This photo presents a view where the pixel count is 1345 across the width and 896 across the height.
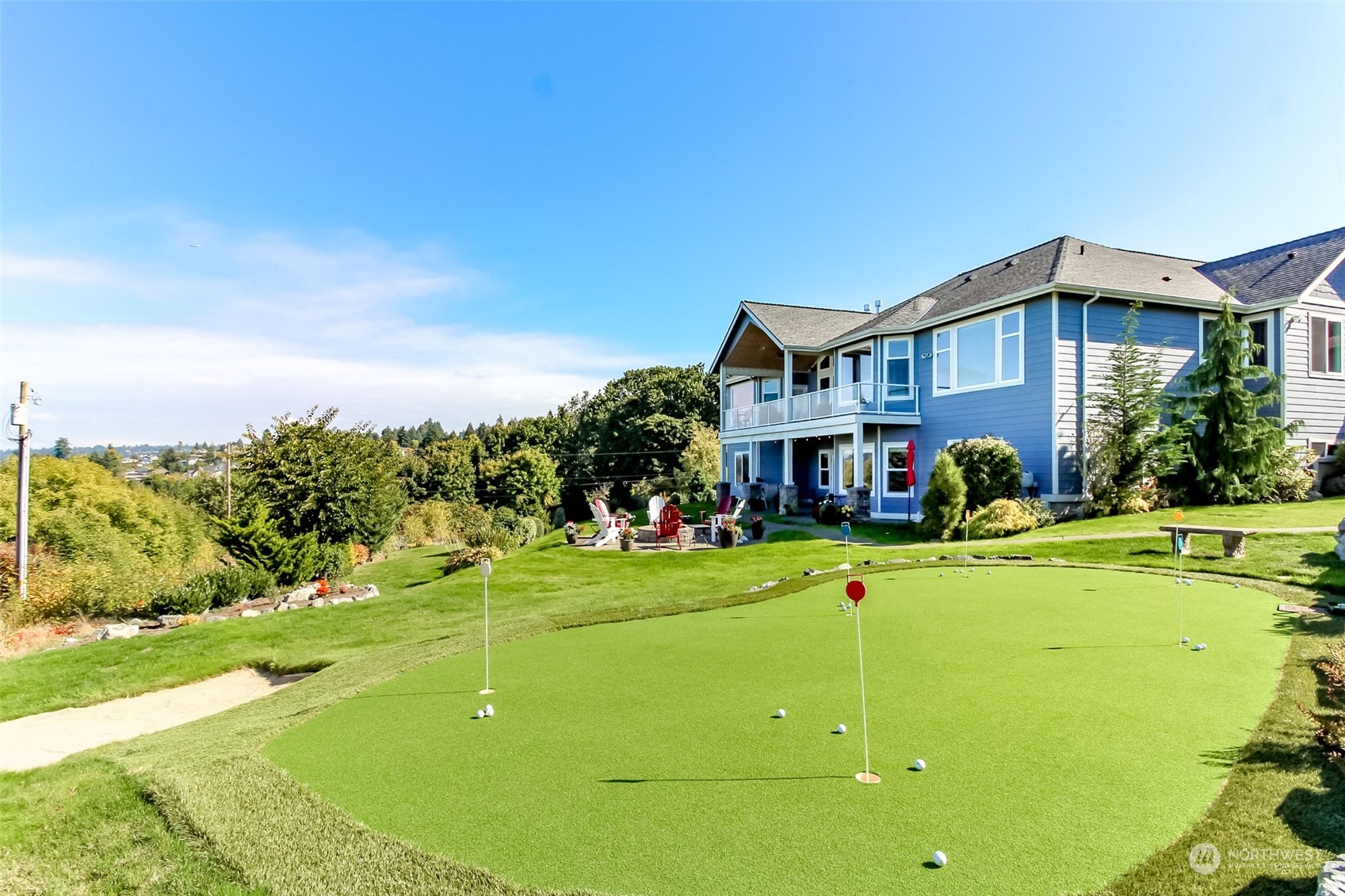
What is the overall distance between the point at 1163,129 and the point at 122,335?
20.3m

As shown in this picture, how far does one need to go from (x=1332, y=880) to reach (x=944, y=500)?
1504 centimetres

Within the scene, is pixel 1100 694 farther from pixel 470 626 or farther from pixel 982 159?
pixel 982 159

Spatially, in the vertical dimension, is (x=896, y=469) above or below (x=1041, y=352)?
below

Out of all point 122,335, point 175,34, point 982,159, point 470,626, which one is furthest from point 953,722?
point 982,159

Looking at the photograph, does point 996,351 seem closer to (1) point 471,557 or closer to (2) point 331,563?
(1) point 471,557

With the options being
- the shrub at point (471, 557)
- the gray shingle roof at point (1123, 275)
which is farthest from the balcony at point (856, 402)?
the shrub at point (471, 557)

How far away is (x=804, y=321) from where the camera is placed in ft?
89.4

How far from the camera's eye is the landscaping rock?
83.8 inches

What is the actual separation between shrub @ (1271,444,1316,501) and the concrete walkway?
21525 millimetres

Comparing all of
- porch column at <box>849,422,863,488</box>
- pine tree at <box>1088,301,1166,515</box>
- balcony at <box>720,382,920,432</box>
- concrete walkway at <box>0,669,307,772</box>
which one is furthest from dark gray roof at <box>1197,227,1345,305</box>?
concrete walkway at <box>0,669,307,772</box>

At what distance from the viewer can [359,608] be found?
38.9ft

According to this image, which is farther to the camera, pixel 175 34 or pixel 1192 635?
pixel 175 34

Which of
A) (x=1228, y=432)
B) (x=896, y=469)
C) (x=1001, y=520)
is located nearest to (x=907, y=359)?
(x=896, y=469)

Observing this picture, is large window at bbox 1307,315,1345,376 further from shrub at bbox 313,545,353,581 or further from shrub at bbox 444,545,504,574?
shrub at bbox 313,545,353,581
